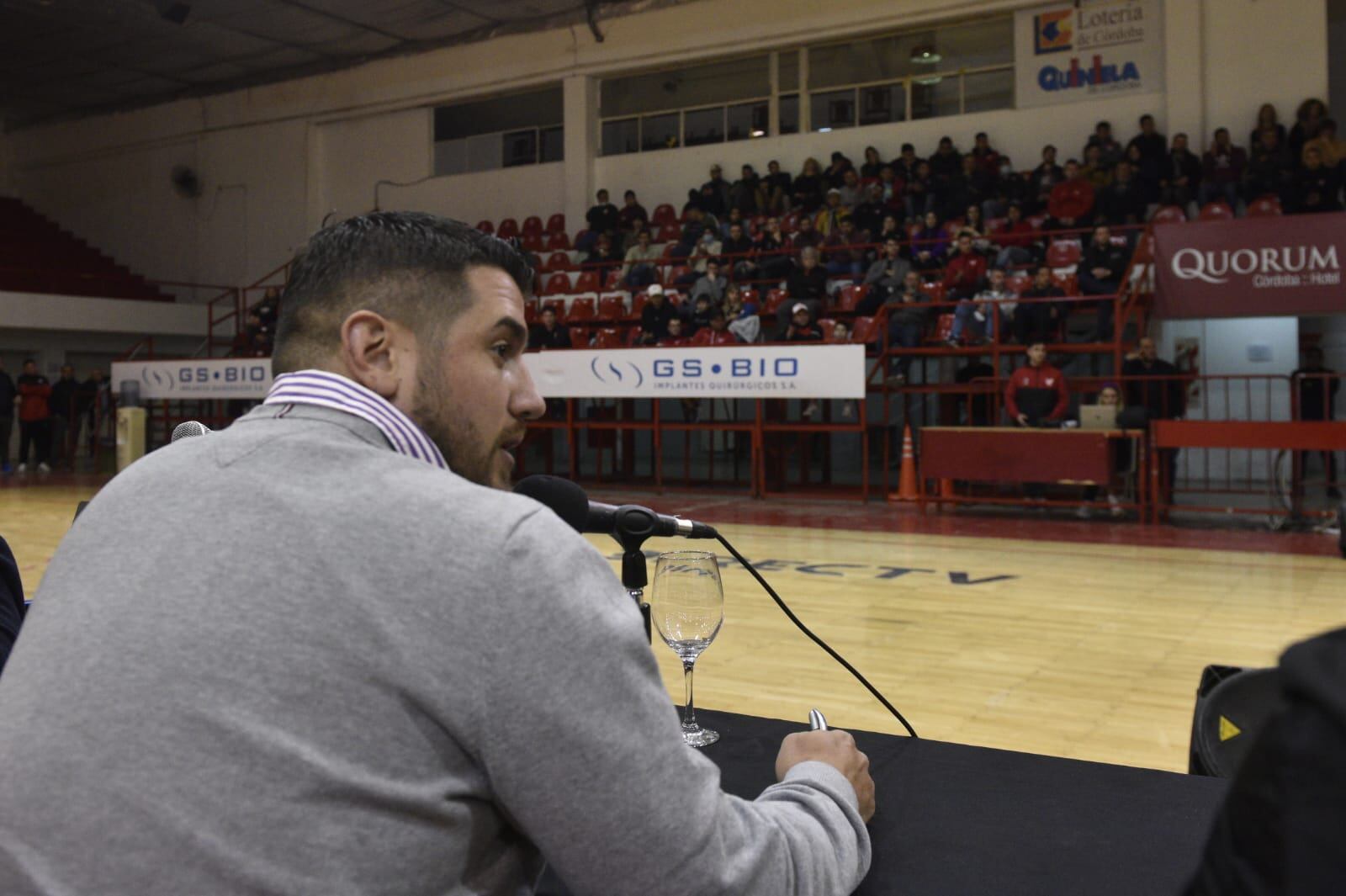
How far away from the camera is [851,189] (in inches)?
591

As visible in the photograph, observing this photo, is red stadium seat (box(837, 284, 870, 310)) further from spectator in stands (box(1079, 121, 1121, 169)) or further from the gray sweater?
the gray sweater

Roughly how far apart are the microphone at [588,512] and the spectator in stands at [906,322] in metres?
9.54

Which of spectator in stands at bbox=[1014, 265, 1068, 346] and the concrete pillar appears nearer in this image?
spectator in stands at bbox=[1014, 265, 1068, 346]

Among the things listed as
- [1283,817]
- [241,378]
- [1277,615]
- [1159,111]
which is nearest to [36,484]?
[241,378]

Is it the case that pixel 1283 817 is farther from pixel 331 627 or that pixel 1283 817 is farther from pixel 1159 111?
pixel 1159 111

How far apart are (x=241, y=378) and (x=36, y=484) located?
2805 mm

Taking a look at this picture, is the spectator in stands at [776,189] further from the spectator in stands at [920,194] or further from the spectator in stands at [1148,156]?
the spectator in stands at [1148,156]

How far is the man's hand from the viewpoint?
4.01 ft

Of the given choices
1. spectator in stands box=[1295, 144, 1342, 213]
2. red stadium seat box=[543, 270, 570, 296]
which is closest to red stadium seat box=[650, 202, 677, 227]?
red stadium seat box=[543, 270, 570, 296]

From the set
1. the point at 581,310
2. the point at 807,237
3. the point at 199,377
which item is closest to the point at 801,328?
the point at 807,237

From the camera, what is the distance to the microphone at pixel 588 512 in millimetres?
1424

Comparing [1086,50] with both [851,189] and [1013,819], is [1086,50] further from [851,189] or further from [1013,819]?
[1013,819]

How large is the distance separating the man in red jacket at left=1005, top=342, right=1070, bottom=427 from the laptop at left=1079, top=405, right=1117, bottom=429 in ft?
1.15

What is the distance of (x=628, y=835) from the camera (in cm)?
85
